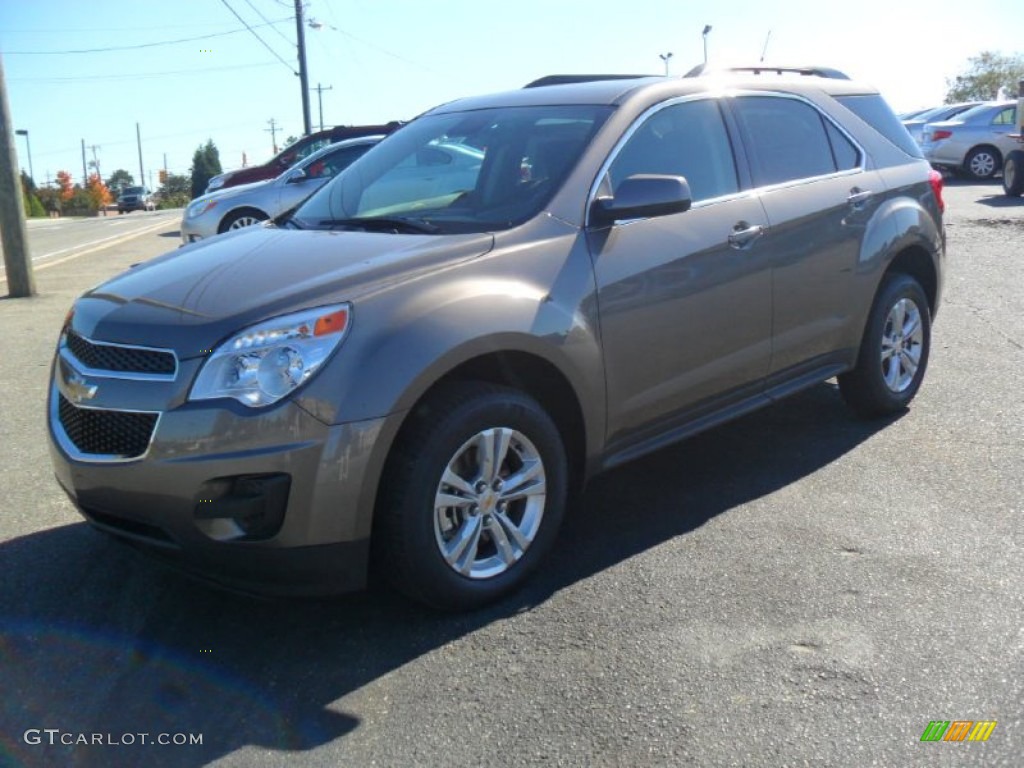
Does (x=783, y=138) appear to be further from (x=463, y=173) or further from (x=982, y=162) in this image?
(x=982, y=162)

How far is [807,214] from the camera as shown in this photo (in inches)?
194

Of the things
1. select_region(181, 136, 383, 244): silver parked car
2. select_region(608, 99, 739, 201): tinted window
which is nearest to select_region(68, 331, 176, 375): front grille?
select_region(608, 99, 739, 201): tinted window

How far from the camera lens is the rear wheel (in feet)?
75.5

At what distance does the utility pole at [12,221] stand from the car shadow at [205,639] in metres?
7.92

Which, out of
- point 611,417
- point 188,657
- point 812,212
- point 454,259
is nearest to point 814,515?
point 611,417

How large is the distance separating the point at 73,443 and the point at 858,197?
3.80 m

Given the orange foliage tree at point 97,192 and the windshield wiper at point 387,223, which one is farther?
the orange foliage tree at point 97,192

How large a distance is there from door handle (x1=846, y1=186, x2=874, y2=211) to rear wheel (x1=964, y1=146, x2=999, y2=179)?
1997 cm

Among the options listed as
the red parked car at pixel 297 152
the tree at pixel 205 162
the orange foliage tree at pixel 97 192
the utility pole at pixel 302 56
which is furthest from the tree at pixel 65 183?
the red parked car at pixel 297 152

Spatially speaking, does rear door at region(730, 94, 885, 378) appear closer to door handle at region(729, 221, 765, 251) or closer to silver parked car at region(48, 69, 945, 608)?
silver parked car at region(48, 69, 945, 608)

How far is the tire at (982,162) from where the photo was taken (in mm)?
23000

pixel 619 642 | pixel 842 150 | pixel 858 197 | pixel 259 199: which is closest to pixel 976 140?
pixel 259 199

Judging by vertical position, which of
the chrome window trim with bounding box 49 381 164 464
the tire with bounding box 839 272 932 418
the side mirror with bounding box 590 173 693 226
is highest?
the side mirror with bounding box 590 173 693 226

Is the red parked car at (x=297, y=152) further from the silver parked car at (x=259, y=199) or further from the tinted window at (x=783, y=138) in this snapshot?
the tinted window at (x=783, y=138)
